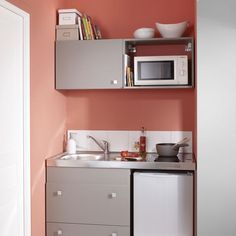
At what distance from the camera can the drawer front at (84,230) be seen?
10.6 feet

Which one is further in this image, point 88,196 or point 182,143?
point 182,143

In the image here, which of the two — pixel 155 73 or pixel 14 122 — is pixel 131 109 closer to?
pixel 155 73

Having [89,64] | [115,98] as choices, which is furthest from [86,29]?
[115,98]

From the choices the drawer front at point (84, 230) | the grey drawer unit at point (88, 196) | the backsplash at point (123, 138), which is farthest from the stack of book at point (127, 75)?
the drawer front at point (84, 230)

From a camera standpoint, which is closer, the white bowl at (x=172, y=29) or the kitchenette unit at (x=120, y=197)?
the kitchenette unit at (x=120, y=197)

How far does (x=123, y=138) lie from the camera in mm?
3842

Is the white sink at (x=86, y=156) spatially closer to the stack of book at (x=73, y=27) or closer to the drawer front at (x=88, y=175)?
the drawer front at (x=88, y=175)

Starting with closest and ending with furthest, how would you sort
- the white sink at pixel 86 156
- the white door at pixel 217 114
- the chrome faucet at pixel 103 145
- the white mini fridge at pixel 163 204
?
1. the white door at pixel 217 114
2. the white mini fridge at pixel 163 204
3. the white sink at pixel 86 156
4. the chrome faucet at pixel 103 145

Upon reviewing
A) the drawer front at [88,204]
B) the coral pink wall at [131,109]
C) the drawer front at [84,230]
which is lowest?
the drawer front at [84,230]

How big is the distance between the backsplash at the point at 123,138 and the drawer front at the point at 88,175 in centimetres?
63

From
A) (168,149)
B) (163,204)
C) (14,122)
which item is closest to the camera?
(14,122)

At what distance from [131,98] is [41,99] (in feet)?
3.24

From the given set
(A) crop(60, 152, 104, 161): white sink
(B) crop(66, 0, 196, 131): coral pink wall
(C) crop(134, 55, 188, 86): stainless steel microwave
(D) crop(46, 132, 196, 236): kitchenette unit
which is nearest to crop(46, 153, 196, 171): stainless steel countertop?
(D) crop(46, 132, 196, 236): kitchenette unit

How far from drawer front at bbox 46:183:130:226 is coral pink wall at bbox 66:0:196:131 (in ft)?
2.64
